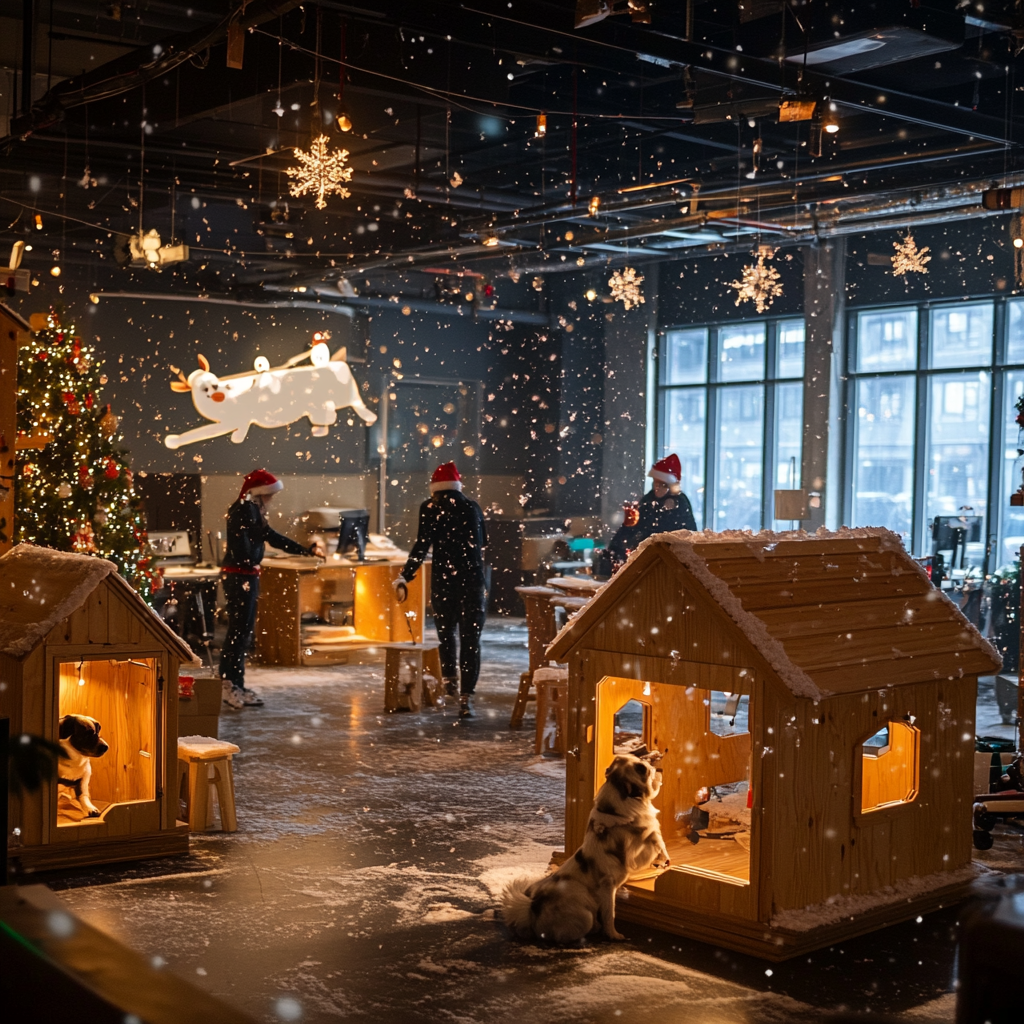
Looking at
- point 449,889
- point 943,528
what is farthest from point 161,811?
point 943,528

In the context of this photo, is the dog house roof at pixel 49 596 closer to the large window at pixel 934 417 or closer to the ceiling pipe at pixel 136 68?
the ceiling pipe at pixel 136 68

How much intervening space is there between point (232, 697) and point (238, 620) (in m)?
0.56

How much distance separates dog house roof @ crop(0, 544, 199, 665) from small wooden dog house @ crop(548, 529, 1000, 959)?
6.06 ft

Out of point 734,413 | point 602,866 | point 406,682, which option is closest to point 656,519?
point 406,682

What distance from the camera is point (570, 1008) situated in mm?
3994

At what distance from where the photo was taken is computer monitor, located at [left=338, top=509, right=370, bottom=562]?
484 inches

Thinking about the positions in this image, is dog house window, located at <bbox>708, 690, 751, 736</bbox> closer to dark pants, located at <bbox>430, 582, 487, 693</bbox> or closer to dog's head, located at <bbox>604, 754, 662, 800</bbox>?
dark pants, located at <bbox>430, 582, 487, 693</bbox>

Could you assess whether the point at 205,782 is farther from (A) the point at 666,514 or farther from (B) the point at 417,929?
(A) the point at 666,514

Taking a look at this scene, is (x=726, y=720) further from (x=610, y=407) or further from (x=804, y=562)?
(x=610, y=407)

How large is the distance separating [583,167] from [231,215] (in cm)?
414

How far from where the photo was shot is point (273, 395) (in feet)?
49.7

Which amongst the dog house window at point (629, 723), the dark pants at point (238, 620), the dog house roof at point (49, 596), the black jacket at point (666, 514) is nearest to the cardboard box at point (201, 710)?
the dog house roof at point (49, 596)

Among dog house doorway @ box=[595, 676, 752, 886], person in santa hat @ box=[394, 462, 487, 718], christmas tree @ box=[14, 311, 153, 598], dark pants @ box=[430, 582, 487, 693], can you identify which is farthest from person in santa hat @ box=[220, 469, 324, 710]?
dog house doorway @ box=[595, 676, 752, 886]

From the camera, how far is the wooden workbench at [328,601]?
37.8 ft
